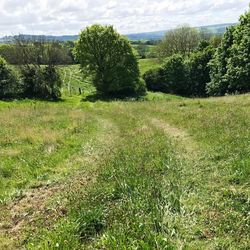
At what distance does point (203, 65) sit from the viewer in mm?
69188

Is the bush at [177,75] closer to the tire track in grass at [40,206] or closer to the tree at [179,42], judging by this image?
the tree at [179,42]

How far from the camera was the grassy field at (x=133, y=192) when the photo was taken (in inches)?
271

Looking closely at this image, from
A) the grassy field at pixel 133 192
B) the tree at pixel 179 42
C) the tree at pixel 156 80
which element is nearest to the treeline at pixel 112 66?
the tree at pixel 156 80

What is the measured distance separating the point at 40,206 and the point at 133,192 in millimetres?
2371

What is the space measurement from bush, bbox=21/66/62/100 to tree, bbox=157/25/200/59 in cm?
4560

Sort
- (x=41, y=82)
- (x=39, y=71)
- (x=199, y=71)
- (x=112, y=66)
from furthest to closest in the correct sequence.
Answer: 1. (x=199, y=71)
2. (x=112, y=66)
3. (x=39, y=71)
4. (x=41, y=82)

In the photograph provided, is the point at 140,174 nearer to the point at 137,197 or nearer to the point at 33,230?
the point at 137,197

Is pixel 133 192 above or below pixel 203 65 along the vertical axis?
above

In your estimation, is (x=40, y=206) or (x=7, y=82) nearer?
(x=40, y=206)

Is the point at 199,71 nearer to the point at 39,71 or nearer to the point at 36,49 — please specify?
the point at 39,71

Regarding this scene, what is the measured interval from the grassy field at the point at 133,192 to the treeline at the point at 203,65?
78.8 feet

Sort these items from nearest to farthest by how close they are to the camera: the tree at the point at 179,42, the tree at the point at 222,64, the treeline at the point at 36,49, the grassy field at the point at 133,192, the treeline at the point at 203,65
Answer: the grassy field at the point at 133,192
the treeline at the point at 203,65
the tree at the point at 222,64
the treeline at the point at 36,49
the tree at the point at 179,42

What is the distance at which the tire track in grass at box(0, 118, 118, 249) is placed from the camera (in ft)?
25.7

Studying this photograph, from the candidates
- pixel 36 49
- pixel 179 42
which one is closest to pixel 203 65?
pixel 36 49
